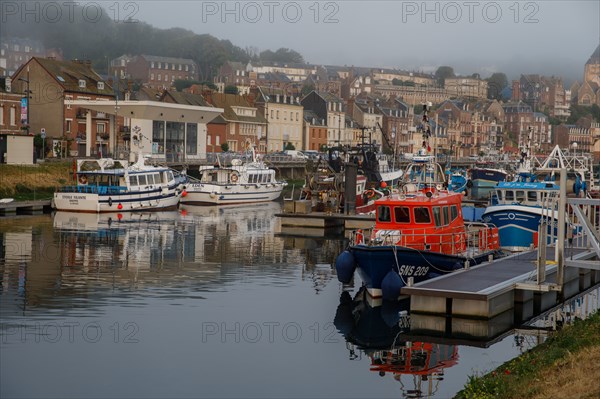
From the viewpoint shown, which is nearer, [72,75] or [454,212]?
[454,212]

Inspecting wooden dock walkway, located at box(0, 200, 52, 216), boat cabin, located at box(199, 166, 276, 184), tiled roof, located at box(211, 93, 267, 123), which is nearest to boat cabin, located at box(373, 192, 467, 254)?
wooden dock walkway, located at box(0, 200, 52, 216)

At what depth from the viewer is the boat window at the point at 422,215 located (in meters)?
31.7

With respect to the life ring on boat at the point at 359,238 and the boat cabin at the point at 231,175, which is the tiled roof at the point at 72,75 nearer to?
the boat cabin at the point at 231,175

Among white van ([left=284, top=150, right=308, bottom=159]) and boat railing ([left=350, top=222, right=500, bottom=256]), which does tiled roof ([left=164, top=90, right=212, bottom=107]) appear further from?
boat railing ([left=350, top=222, right=500, bottom=256])

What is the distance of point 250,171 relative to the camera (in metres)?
74.5

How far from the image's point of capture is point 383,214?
32312 millimetres

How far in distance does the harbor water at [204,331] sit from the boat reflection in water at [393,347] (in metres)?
0.05

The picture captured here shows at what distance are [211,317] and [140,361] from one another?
5.32 meters

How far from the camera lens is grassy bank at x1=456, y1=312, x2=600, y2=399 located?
17047mm

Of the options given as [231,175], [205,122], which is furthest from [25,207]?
[205,122]

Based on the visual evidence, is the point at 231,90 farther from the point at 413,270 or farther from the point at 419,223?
the point at 413,270

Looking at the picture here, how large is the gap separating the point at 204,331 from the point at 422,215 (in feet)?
30.4

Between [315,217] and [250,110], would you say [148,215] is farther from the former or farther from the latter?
[250,110]

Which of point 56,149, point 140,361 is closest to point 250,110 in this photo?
point 56,149
